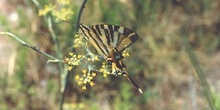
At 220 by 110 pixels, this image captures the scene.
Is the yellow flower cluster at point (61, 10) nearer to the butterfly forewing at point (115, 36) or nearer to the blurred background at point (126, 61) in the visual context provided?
the butterfly forewing at point (115, 36)

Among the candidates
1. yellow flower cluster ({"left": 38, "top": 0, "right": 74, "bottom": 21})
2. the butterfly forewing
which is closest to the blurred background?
yellow flower cluster ({"left": 38, "top": 0, "right": 74, "bottom": 21})

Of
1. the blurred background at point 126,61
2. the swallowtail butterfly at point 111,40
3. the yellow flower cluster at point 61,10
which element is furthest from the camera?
the blurred background at point 126,61

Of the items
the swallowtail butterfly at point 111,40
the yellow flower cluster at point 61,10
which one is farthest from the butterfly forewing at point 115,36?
the yellow flower cluster at point 61,10

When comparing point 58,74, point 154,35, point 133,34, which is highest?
point 154,35

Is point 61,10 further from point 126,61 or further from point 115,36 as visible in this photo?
point 126,61

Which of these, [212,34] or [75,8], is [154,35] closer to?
[212,34]

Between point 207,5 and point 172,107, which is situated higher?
point 207,5

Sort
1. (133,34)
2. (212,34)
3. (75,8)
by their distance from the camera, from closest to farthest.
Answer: (133,34) < (75,8) < (212,34)

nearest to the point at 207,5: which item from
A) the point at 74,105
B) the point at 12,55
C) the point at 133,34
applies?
the point at 74,105

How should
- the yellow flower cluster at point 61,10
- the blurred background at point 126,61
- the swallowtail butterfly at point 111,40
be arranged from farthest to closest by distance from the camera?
the blurred background at point 126,61
the yellow flower cluster at point 61,10
the swallowtail butterfly at point 111,40
